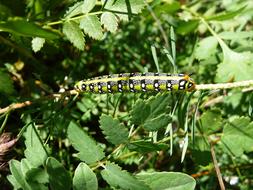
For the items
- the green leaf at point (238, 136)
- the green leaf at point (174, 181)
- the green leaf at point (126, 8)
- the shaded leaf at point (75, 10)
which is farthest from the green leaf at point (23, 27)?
the green leaf at point (238, 136)

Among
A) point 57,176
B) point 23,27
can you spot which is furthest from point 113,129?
point 23,27

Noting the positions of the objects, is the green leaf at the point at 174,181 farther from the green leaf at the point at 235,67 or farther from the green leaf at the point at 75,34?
the green leaf at the point at 235,67

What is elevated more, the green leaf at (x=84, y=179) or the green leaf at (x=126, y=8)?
the green leaf at (x=126, y=8)

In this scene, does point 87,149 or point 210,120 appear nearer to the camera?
point 87,149

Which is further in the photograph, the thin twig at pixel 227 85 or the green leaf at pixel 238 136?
the green leaf at pixel 238 136

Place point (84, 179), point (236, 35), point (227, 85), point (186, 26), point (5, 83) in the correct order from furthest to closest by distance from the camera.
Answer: point (186, 26)
point (236, 35)
point (5, 83)
point (227, 85)
point (84, 179)

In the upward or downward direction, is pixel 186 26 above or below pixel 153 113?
above

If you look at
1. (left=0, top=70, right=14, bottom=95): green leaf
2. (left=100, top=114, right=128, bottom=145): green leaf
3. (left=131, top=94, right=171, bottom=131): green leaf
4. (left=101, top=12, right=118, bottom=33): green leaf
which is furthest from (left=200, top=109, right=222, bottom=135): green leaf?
(left=0, top=70, right=14, bottom=95): green leaf

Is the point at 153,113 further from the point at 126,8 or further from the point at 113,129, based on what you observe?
the point at 126,8
